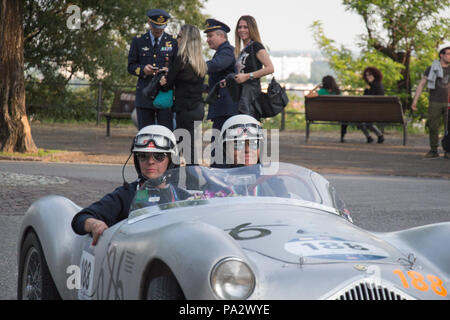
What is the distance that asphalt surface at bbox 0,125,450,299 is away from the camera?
9219 millimetres

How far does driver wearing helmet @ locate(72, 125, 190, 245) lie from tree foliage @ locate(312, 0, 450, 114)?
22813 mm

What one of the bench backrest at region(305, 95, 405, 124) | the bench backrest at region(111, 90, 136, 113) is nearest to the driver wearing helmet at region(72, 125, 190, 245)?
the bench backrest at region(305, 95, 405, 124)

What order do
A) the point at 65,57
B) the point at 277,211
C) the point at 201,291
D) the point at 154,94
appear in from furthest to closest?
the point at 65,57 < the point at 154,94 < the point at 277,211 < the point at 201,291

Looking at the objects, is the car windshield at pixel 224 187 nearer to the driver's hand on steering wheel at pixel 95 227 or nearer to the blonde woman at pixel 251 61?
the driver's hand on steering wheel at pixel 95 227

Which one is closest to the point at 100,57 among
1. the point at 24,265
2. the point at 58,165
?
the point at 58,165

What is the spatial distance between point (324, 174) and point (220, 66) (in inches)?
163

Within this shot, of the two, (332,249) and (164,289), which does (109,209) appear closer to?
(164,289)

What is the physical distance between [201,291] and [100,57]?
2643 cm

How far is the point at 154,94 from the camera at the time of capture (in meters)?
10.2

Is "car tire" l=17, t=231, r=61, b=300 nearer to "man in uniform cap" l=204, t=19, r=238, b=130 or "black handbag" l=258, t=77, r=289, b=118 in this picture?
"man in uniform cap" l=204, t=19, r=238, b=130

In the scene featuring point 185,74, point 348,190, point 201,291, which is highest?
point 185,74

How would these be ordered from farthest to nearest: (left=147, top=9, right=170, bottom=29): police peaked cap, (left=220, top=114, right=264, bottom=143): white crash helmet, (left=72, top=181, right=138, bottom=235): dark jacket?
(left=147, top=9, right=170, bottom=29): police peaked cap < (left=220, top=114, right=264, bottom=143): white crash helmet < (left=72, top=181, right=138, bottom=235): dark jacket

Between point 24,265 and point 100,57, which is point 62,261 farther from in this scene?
point 100,57

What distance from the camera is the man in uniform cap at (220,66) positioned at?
9.94 metres
